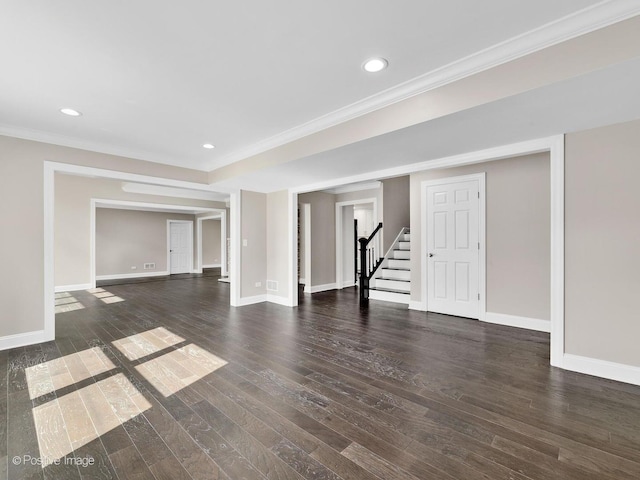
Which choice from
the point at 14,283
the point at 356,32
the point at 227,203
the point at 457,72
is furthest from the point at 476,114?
the point at 227,203

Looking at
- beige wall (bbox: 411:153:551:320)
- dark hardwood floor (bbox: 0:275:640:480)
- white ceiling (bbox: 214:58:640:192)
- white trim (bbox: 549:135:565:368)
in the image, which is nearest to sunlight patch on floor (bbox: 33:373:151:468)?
dark hardwood floor (bbox: 0:275:640:480)

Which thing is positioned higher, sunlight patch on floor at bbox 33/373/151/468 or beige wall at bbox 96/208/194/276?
beige wall at bbox 96/208/194/276

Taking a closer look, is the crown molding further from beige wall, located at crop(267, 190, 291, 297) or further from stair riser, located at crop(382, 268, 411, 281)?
stair riser, located at crop(382, 268, 411, 281)

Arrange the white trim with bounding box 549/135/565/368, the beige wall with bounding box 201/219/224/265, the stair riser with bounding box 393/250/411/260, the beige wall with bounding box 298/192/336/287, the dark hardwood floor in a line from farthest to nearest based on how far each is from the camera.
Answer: the beige wall with bounding box 201/219/224/265 → the beige wall with bounding box 298/192/336/287 → the stair riser with bounding box 393/250/411/260 → the white trim with bounding box 549/135/565/368 → the dark hardwood floor

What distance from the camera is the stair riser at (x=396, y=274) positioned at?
622 cm

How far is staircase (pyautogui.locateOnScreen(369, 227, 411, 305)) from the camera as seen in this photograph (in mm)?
5945

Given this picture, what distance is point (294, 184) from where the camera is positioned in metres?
5.43

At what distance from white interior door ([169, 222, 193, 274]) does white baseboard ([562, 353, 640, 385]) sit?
11719 millimetres

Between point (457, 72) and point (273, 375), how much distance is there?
9.91 feet

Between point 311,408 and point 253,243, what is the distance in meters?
4.20

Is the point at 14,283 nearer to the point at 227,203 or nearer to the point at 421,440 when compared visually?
the point at 421,440

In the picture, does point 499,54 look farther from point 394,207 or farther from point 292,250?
point 394,207

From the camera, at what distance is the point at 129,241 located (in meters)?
10.2

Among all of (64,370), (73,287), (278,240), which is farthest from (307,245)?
(73,287)
